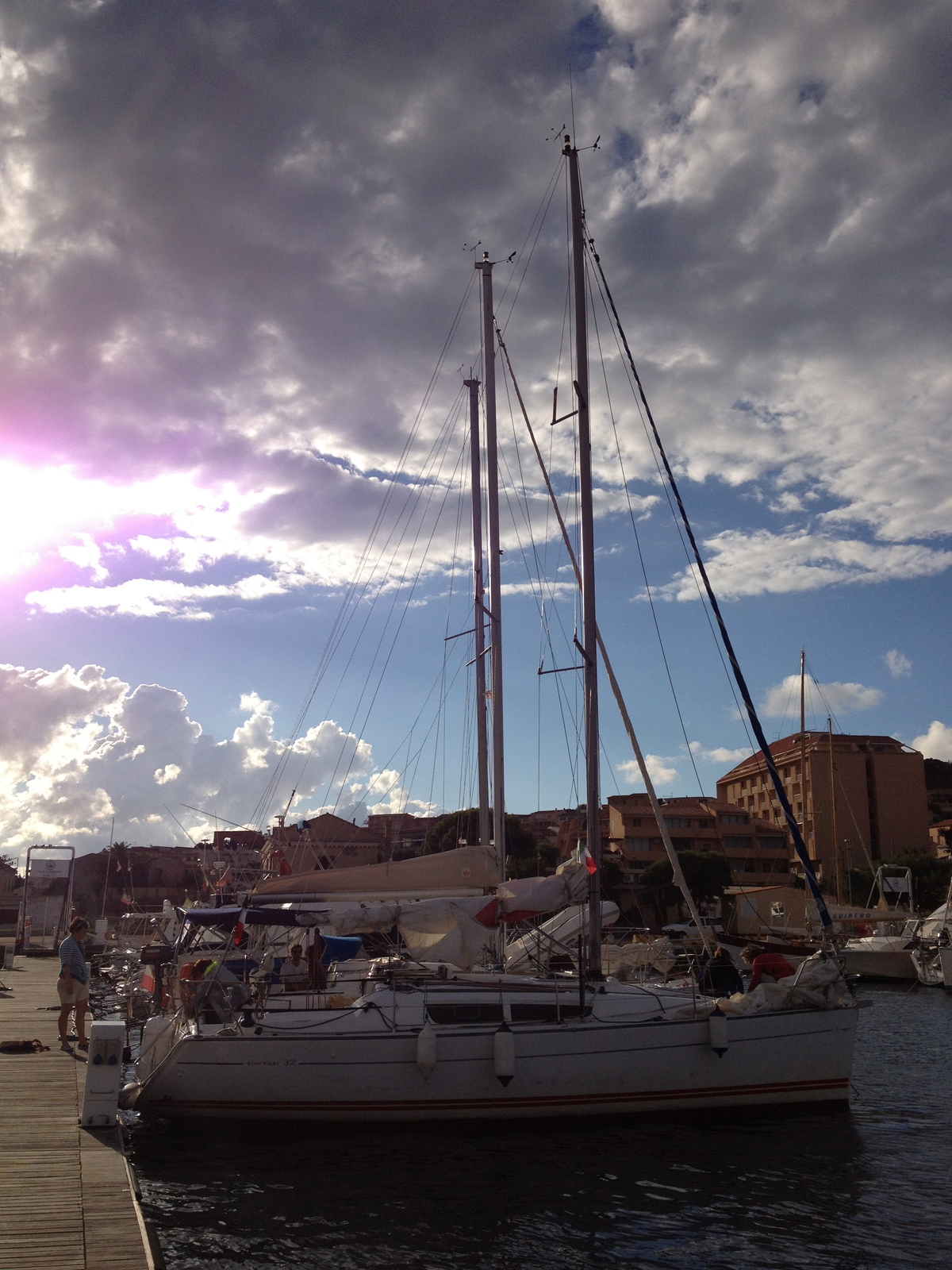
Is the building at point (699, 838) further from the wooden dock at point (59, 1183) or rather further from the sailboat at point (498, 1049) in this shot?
the wooden dock at point (59, 1183)

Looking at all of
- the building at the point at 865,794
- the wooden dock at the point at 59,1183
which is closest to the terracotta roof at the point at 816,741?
the building at the point at 865,794

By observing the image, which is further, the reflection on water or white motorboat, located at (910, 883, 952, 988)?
white motorboat, located at (910, 883, 952, 988)

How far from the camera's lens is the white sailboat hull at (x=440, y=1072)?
45.0 ft

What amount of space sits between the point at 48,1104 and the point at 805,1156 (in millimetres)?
9950

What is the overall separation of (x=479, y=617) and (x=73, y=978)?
13.3 metres

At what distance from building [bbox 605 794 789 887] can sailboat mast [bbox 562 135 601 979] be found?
7109 cm

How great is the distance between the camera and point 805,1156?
13289 mm

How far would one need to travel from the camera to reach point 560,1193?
11617 millimetres

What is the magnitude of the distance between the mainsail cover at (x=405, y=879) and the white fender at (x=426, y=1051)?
4754mm

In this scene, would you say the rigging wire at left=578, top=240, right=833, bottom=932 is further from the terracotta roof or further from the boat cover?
the terracotta roof

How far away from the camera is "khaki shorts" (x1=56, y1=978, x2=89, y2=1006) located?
15453 mm

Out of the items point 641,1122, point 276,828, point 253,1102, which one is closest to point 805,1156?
point 641,1122

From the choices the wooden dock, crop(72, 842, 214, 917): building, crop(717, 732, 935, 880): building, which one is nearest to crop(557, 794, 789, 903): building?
crop(717, 732, 935, 880): building

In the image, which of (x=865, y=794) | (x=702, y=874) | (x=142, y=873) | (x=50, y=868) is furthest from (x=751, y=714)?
(x=142, y=873)
